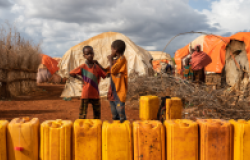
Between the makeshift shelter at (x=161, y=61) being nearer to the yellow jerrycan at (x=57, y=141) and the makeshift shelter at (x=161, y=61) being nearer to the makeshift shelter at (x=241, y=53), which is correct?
the makeshift shelter at (x=241, y=53)

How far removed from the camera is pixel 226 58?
10883mm

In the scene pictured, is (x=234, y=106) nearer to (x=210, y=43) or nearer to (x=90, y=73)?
(x=90, y=73)

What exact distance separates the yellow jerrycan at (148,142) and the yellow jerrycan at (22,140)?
1058 millimetres

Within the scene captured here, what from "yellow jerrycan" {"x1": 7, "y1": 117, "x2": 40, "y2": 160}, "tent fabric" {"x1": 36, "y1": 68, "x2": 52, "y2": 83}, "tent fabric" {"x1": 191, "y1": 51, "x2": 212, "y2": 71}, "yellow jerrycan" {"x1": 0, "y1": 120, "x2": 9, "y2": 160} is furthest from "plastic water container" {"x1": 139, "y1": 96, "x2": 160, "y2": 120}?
"tent fabric" {"x1": 36, "y1": 68, "x2": 52, "y2": 83}

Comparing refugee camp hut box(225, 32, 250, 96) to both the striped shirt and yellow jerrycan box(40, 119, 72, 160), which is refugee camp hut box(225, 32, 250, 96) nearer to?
the striped shirt

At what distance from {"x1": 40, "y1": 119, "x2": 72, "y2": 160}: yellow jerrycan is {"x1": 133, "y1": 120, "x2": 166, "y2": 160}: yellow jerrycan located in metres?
0.70

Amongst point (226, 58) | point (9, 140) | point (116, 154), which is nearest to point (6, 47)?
point (9, 140)

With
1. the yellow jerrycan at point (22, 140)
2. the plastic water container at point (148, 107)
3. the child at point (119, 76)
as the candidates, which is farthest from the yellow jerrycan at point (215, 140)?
the plastic water container at point (148, 107)

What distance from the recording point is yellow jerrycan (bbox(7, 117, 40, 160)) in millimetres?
2273

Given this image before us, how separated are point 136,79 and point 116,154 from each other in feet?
17.9

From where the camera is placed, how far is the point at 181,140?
7.46 ft

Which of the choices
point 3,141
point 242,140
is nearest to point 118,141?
point 3,141

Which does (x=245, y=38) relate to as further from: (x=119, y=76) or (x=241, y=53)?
(x=119, y=76)

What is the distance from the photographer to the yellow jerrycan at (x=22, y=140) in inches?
89.5
